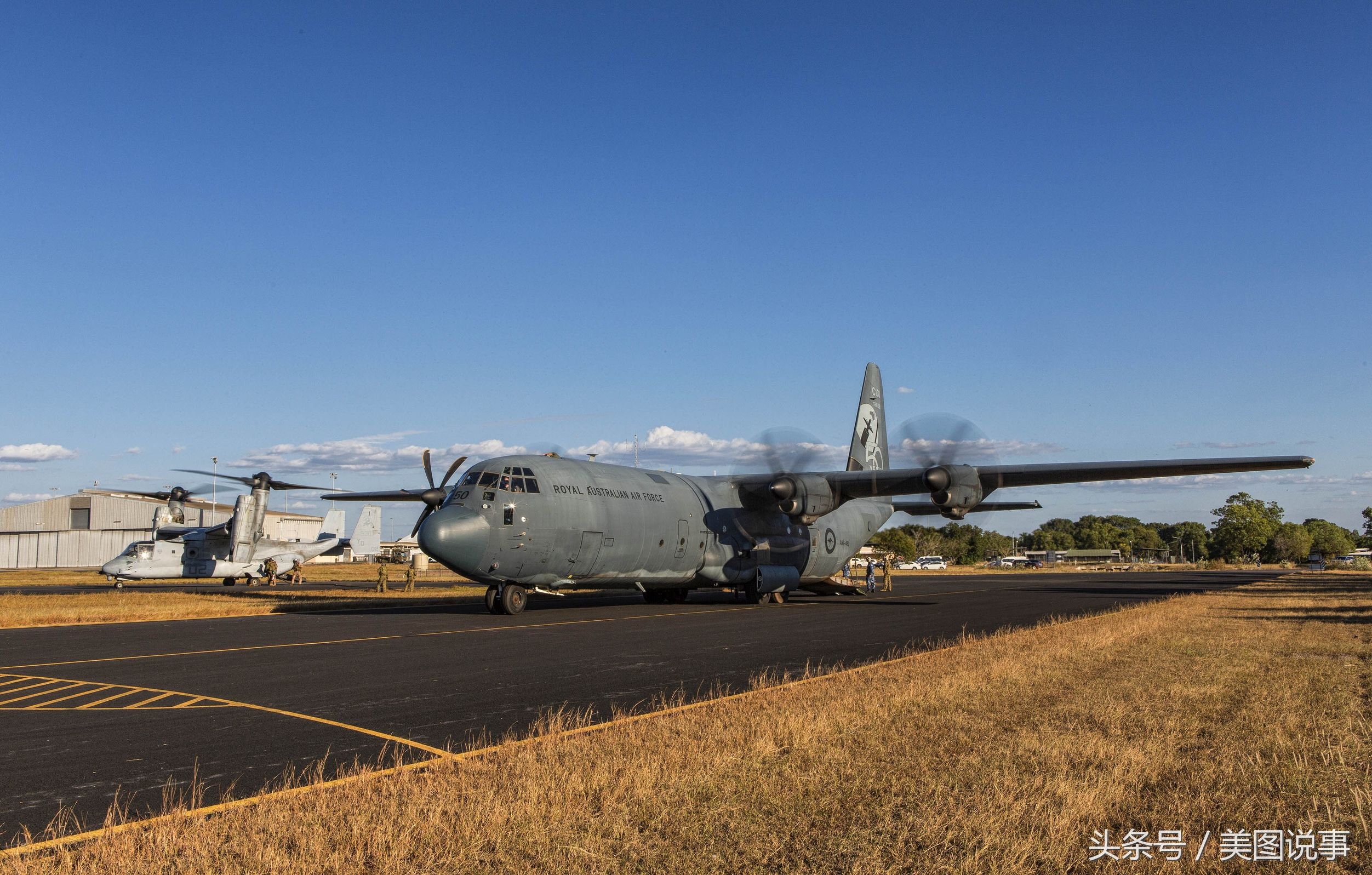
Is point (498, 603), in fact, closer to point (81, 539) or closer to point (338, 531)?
point (338, 531)

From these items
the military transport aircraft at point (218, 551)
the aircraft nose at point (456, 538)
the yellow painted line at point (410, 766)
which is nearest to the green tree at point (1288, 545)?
the military transport aircraft at point (218, 551)

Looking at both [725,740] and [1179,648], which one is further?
[1179,648]

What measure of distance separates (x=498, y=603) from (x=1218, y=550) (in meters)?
159

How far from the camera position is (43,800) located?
664 centimetres

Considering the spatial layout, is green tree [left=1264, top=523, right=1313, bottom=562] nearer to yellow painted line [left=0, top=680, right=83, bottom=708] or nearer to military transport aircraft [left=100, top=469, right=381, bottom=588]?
military transport aircraft [left=100, top=469, right=381, bottom=588]

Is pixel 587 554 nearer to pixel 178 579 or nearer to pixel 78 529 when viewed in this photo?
pixel 178 579

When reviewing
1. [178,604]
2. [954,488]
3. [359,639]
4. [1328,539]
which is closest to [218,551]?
[178,604]

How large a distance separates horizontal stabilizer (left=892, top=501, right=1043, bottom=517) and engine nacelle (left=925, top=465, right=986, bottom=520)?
0.52m

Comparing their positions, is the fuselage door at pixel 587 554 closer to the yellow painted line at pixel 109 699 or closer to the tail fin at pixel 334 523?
the yellow painted line at pixel 109 699

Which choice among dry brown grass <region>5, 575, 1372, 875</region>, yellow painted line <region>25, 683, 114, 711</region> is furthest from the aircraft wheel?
dry brown grass <region>5, 575, 1372, 875</region>

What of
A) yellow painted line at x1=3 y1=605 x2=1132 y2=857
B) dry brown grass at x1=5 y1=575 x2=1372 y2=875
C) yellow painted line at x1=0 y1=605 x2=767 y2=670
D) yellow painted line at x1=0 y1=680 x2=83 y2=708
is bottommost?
yellow painted line at x1=0 y1=605 x2=767 y2=670

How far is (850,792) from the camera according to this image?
6648 millimetres

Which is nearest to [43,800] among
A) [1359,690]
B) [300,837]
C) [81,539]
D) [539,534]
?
[300,837]

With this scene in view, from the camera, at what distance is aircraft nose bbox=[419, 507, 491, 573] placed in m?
22.3
